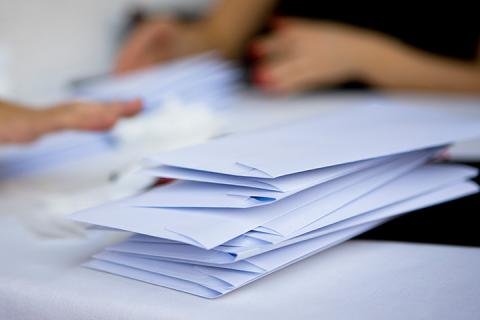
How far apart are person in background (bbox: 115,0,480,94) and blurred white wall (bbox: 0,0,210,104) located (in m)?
0.25

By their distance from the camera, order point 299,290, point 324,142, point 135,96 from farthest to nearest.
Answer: point 135,96, point 324,142, point 299,290

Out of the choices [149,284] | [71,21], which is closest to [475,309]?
[149,284]

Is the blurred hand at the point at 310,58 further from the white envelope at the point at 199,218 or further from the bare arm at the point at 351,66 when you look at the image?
the white envelope at the point at 199,218

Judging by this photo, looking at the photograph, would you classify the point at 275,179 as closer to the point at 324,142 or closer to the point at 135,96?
the point at 324,142

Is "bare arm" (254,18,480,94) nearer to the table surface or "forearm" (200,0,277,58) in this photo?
"forearm" (200,0,277,58)

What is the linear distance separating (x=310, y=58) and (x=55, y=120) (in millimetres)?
776

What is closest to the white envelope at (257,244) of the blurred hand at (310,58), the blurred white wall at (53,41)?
the blurred hand at (310,58)

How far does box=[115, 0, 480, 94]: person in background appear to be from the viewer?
1.43 m

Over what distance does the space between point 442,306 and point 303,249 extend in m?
0.12

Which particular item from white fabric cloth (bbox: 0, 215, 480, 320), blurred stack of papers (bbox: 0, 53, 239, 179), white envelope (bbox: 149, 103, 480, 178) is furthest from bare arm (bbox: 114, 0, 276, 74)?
white fabric cloth (bbox: 0, 215, 480, 320)

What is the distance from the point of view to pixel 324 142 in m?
0.61

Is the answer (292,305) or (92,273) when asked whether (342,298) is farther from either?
(92,273)

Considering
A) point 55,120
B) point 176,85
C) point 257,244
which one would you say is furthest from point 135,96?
point 257,244

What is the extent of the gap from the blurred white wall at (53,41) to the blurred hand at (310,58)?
49 cm
